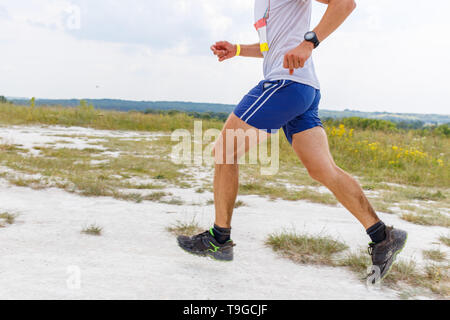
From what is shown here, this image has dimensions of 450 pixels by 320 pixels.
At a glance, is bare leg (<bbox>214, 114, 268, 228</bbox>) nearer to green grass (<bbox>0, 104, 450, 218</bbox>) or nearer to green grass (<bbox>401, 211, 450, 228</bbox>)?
green grass (<bbox>0, 104, 450, 218</bbox>)

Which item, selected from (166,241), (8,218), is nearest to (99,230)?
(166,241)

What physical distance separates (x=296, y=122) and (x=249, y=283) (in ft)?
3.08

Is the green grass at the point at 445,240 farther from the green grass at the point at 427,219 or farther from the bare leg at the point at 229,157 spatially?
the bare leg at the point at 229,157

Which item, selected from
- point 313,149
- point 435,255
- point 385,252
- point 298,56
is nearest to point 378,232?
point 385,252

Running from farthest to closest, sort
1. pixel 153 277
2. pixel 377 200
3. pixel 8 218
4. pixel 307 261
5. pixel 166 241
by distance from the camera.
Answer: pixel 377 200 → pixel 8 218 → pixel 166 241 → pixel 307 261 → pixel 153 277

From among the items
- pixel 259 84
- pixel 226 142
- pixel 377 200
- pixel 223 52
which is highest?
Answer: pixel 223 52

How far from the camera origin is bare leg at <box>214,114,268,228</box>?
81.8 inches

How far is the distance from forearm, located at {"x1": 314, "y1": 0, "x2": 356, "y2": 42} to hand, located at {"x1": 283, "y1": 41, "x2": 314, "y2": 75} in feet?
0.27

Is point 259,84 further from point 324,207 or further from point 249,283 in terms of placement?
point 324,207

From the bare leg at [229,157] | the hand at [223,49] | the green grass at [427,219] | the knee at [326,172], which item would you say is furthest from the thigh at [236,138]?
the green grass at [427,219]

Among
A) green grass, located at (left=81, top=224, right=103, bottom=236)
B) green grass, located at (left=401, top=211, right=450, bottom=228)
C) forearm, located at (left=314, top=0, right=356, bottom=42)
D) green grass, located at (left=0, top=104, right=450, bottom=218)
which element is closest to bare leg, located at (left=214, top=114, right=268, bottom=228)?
forearm, located at (left=314, top=0, right=356, bottom=42)

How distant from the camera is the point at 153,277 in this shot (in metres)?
1.91

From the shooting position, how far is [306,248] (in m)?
2.38

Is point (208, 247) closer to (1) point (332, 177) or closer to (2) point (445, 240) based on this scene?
(1) point (332, 177)
